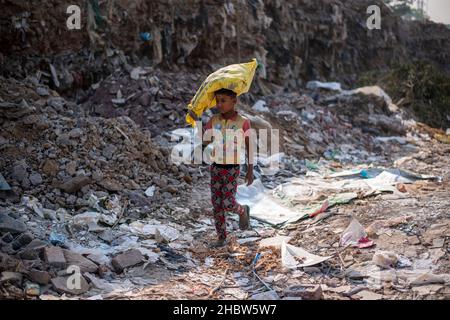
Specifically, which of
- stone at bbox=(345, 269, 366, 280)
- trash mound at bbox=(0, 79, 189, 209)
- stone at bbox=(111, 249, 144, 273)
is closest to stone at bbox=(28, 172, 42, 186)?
trash mound at bbox=(0, 79, 189, 209)

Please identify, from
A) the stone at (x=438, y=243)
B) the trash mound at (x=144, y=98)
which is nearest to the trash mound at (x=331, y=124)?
the trash mound at (x=144, y=98)

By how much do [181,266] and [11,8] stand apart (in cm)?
619

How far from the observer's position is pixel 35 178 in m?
4.43

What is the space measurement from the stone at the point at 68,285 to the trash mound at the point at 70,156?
1.50 meters

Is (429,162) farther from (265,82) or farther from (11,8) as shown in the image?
(11,8)

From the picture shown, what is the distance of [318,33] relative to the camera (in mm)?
16078

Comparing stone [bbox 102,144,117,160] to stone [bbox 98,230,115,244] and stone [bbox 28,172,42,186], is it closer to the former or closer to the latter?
stone [bbox 28,172,42,186]

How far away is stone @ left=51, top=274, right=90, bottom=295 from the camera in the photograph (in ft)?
8.98

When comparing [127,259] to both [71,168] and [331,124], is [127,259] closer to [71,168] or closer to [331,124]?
[71,168]

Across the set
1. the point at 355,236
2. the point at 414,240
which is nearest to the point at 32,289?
the point at 355,236

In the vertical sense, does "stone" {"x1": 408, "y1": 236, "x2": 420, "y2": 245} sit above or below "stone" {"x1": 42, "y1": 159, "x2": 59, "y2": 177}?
below

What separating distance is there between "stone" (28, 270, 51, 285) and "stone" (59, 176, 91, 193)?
68.1 inches

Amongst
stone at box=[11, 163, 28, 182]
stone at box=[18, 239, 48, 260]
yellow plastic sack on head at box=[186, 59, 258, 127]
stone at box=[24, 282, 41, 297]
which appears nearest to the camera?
stone at box=[24, 282, 41, 297]
